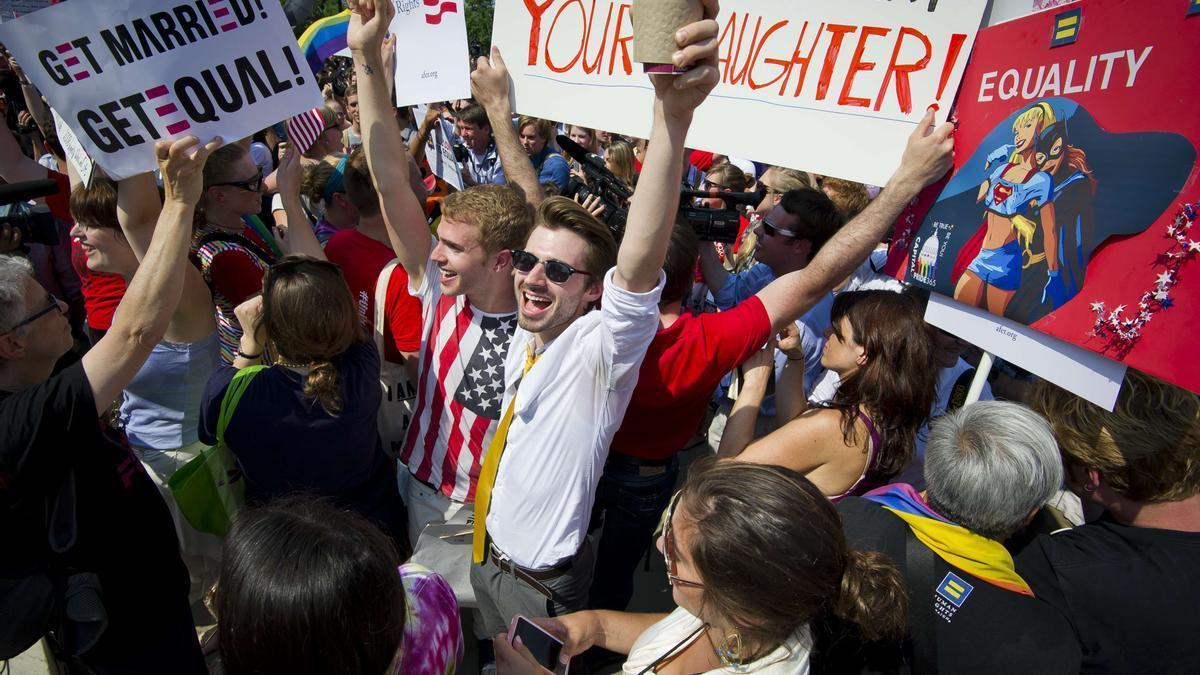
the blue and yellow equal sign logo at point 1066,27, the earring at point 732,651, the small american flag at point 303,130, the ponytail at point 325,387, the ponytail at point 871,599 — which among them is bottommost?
the earring at point 732,651

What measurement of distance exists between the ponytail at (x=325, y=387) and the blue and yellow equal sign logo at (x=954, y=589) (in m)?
1.79

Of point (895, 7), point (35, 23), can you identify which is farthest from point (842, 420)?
point (35, 23)

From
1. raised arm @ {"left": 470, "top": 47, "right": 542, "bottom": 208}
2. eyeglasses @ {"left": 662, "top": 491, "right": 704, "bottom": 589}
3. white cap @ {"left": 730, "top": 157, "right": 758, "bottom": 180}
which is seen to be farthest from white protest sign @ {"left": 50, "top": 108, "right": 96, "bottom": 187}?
white cap @ {"left": 730, "top": 157, "right": 758, "bottom": 180}

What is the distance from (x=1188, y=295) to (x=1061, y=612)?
29.9 inches

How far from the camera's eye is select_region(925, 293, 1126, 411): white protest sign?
150 centimetres

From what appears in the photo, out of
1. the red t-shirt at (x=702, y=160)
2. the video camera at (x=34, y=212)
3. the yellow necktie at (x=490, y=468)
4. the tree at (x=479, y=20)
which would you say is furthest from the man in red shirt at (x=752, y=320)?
the tree at (x=479, y=20)

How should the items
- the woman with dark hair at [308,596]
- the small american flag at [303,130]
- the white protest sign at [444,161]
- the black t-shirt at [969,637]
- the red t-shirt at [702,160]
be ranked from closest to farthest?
the woman with dark hair at [308,596], the black t-shirt at [969,637], the small american flag at [303,130], the white protest sign at [444,161], the red t-shirt at [702,160]

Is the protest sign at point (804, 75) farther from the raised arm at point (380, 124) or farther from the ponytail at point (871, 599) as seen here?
the ponytail at point (871, 599)

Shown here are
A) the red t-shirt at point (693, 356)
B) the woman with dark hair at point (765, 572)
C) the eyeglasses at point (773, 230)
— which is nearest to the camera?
the woman with dark hair at point (765, 572)

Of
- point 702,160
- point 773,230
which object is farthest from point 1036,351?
point 702,160

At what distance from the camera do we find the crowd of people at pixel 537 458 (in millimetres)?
1270

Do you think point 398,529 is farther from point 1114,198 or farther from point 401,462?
point 1114,198

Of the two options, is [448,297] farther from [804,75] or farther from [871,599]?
[871,599]

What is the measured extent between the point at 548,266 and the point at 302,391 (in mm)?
Result: 933
